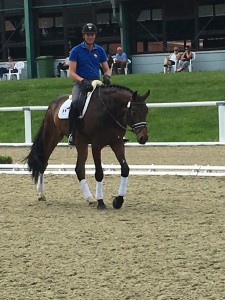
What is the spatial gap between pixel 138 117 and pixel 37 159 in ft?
6.35

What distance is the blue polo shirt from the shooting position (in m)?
9.72

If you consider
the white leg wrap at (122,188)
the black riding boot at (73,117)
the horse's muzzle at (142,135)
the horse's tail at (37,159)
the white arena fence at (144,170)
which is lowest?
the white arena fence at (144,170)

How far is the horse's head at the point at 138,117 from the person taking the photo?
29.3 feet

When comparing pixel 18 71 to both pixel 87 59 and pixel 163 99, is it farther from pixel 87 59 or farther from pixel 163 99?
pixel 87 59

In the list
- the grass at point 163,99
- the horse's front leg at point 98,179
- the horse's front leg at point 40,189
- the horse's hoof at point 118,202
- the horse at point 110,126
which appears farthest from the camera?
the grass at point 163,99

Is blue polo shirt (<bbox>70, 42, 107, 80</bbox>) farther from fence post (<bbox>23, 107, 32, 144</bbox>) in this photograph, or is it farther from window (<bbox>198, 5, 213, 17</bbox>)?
window (<bbox>198, 5, 213, 17</bbox>)

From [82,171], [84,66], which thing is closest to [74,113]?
[84,66]

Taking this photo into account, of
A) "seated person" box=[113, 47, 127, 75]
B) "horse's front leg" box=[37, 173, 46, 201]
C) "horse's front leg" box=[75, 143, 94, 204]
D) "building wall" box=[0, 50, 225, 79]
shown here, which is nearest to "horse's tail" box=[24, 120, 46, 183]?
"horse's front leg" box=[37, 173, 46, 201]

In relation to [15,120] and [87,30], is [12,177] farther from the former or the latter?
[15,120]

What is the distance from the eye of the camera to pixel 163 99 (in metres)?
20.0

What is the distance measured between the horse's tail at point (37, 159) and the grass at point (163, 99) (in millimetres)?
6960

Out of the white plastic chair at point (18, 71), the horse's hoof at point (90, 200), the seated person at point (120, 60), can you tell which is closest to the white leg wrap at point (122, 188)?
the horse's hoof at point (90, 200)

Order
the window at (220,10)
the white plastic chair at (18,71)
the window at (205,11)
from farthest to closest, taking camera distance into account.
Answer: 1. the white plastic chair at (18,71)
2. the window at (205,11)
3. the window at (220,10)

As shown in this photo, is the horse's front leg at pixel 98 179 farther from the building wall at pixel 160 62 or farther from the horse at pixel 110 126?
the building wall at pixel 160 62
